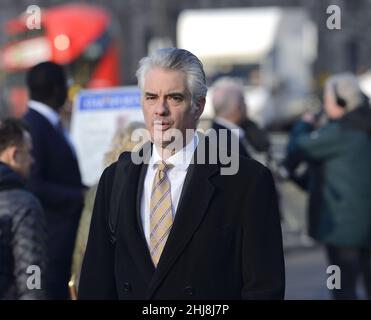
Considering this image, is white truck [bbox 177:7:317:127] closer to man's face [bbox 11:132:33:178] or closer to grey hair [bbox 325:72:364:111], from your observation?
grey hair [bbox 325:72:364:111]

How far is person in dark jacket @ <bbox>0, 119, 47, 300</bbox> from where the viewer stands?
4.84 meters

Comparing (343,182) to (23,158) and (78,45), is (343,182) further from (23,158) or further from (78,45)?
(78,45)

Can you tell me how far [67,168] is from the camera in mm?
6539

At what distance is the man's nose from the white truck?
25041 mm

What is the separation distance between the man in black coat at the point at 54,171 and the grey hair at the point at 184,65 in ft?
8.72

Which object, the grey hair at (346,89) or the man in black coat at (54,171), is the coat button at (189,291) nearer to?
the man in black coat at (54,171)

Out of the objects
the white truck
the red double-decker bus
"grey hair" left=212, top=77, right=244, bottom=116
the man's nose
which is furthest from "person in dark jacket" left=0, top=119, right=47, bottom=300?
the white truck

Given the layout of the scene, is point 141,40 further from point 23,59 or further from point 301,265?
point 301,265

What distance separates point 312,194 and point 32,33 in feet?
74.7

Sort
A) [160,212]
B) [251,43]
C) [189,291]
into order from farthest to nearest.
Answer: [251,43], [160,212], [189,291]

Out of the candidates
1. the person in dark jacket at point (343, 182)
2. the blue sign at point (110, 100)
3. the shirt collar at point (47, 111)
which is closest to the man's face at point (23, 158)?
the shirt collar at point (47, 111)

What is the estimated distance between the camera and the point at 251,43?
31.0 meters

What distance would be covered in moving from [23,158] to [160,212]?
168 cm

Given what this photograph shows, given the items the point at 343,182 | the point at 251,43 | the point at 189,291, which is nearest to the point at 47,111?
the point at 343,182
